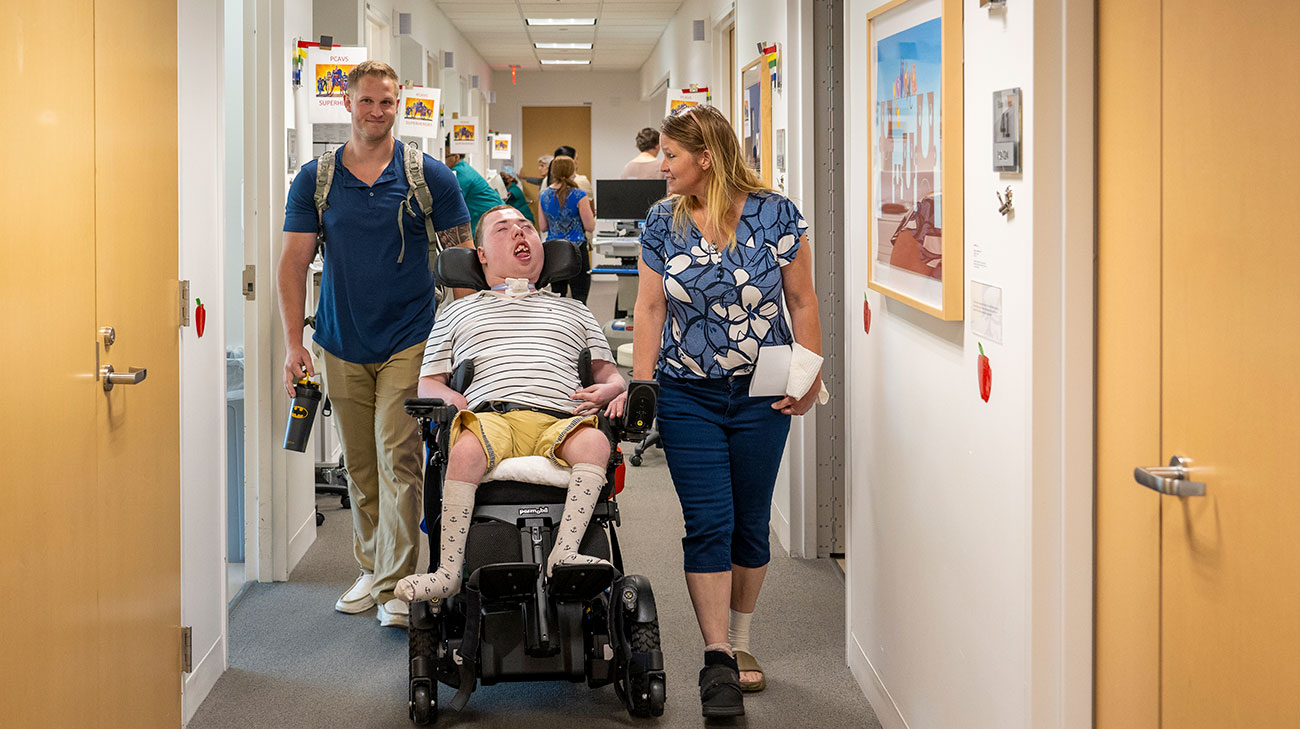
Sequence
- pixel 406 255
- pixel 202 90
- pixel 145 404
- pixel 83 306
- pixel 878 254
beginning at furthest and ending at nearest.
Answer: pixel 406 255 → pixel 202 90 → pixel 878 254 → pixel 145 404 → pixel 83 306

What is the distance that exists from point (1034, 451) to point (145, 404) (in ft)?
5.92

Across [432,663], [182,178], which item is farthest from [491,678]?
[182,178]

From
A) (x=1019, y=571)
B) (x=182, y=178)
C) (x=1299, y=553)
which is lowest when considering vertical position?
(x=1019, y=571)

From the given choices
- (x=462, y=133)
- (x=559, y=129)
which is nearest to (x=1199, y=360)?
(x=462, y=133)

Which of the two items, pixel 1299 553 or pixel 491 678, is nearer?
pixel 1299 553

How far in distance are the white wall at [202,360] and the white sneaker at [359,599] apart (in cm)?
58

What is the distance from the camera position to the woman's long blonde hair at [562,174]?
9180mm

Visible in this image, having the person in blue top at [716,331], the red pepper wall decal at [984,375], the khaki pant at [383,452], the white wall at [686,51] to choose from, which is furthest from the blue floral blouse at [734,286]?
the white wall at [686,51]

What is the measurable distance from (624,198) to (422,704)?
5823mm

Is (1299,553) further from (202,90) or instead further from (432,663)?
(202,90)

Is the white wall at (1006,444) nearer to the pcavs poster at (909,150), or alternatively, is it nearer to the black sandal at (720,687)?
the pcavs poster at (909,150)

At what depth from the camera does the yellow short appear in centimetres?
311

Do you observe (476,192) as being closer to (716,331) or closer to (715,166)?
(715,166)

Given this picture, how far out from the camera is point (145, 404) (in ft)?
8.70
